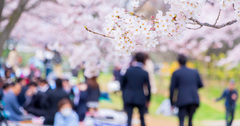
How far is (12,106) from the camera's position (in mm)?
8938

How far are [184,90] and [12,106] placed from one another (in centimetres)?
356

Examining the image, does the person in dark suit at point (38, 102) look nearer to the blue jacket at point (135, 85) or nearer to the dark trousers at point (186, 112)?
the blue jacket at point (135, 85)

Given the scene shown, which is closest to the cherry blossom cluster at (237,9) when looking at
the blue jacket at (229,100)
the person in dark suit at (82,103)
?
the person in dark suit at (82,103)

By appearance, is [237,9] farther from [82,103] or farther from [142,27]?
[82,103]

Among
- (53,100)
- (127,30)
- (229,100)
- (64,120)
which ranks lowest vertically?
(64,120)

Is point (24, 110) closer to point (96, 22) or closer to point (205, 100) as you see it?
point (96, 22)

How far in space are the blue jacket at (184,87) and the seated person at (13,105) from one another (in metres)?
3.23

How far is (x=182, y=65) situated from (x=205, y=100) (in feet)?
35.4

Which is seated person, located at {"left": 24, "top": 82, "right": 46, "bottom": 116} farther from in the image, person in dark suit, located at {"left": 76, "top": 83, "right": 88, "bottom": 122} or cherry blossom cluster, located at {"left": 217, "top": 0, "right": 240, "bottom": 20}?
cherry blossom cluster, located at {"left": 217, "top": 0, "right": 240, "bottom": 20}

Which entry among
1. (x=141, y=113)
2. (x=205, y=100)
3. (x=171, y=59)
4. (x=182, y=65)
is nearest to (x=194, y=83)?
(x=182, y=65)

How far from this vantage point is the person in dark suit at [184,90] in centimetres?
763

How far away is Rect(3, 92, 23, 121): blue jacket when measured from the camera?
885 centimetres

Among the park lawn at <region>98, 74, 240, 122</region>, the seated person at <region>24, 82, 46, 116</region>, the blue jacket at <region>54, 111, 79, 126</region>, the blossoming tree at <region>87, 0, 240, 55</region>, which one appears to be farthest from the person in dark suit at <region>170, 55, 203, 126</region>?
the park lawn at <region>98, 74, 240, 122</region>

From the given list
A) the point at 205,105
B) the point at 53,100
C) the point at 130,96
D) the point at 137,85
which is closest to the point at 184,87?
the point at 137,85
